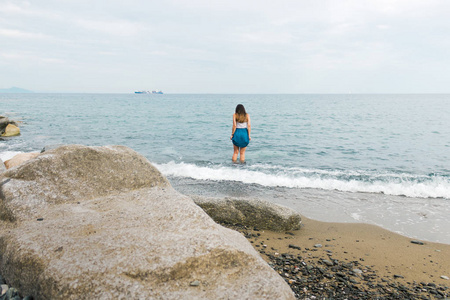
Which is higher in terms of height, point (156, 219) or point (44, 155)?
point (44, 155)

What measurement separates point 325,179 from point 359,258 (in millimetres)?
5646

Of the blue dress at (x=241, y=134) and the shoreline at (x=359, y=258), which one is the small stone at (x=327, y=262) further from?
the blue dress at (x=241, y=134)

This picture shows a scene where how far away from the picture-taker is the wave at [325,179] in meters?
9.09

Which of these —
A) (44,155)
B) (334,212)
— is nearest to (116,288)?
(44,155)

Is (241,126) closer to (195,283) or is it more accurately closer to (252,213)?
(252,213)

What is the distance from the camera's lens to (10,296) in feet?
9.61

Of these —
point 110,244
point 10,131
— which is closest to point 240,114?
point 110,244

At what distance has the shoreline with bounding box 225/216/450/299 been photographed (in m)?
3.84

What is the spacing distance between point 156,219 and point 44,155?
90.8 inches

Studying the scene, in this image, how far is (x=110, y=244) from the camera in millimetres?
2986

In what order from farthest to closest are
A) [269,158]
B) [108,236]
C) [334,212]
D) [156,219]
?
[269,158], [334,212], [156,219], [108,236]

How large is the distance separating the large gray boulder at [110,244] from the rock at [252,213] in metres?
1.76

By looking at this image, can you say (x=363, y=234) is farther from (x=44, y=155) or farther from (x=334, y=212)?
(x=44, y=155)

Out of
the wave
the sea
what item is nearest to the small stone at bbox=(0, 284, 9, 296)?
the sea
